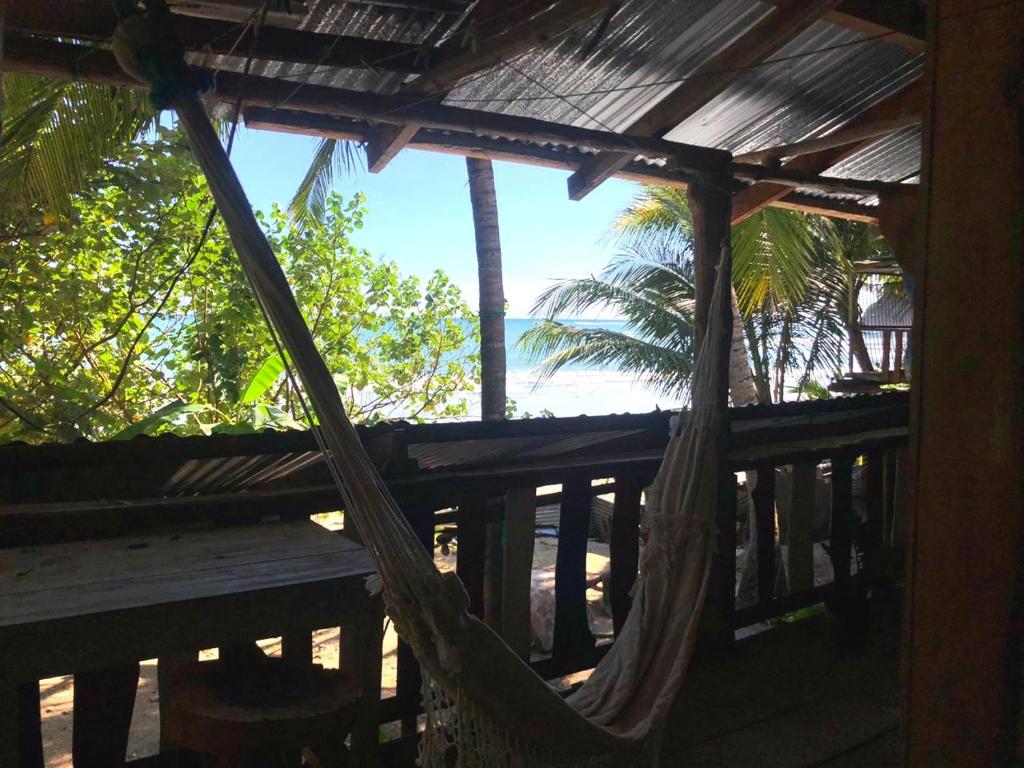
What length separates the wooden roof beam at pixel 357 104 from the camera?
153 centimetres

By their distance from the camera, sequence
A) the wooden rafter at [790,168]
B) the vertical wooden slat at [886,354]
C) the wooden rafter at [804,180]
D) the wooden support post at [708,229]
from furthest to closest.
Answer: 1. the vertical wooden slat at [886,354]
2. the wooden rafter at [790,168]
3. the wooden rafter at [804,180]
4. the wooden support post at [708,229]

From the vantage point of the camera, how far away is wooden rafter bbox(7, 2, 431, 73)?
1.47 meters

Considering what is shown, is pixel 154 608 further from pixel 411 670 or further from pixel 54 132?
pixel 54 132

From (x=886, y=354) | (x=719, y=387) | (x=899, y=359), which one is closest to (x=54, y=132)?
(x=719, y=387)

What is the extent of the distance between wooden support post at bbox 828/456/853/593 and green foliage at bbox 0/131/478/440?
200 cm

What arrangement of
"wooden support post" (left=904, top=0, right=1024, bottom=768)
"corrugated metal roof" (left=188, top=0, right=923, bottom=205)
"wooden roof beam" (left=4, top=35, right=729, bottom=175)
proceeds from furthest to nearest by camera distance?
"corrugated metal roof" (left=188, top=0, right=923, bottom=205), "wooden roof beam" (left=4, top=35, right=729, bottom=175), "wooden support post" (left=904, top=0, right=1024, bottom=768)

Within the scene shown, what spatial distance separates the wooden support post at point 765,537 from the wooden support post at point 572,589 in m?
0.57

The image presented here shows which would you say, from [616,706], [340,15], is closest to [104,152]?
[340,15]

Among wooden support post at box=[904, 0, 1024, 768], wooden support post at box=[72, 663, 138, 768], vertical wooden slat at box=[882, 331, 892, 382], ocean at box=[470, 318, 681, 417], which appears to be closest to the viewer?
wooden support post at box=[904, 0, 1024, 768]

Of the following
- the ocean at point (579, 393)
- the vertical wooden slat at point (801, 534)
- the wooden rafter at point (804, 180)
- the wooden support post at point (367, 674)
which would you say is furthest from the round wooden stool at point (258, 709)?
the ocean at point (579, 393)

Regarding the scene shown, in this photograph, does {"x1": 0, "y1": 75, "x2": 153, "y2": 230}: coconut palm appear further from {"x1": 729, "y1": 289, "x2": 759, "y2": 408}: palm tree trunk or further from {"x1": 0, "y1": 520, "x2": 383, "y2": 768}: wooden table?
{"x1": 729, "y1": 289, "x2": 759, "y2": 408}: palm tree trunk

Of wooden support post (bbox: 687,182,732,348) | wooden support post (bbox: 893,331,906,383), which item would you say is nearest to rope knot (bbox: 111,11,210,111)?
wooden support post (bbox: 687,182,732,348)

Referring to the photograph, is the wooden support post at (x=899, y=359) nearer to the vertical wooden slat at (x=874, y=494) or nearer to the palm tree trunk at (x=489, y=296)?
the palm tree trunk at (x=489, y=296)

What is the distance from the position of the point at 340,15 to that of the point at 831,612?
190cm
